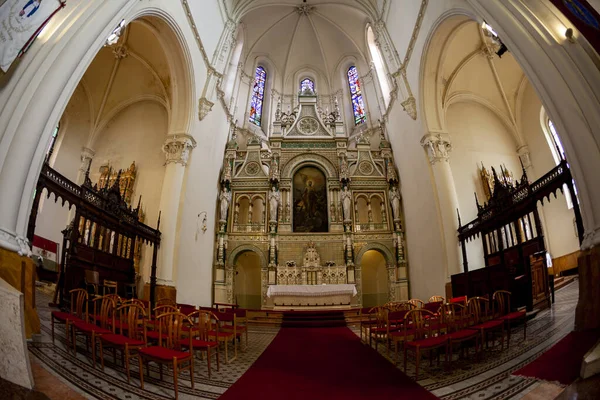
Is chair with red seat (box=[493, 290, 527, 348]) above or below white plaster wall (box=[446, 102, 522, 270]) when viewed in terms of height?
below

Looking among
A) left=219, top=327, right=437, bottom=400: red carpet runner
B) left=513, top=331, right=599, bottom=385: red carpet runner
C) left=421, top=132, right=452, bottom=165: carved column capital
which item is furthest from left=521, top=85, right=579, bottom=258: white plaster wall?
left=219, top=327, right=437, bottom=400: red carpet runner

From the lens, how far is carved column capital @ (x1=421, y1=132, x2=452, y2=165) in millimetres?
11023

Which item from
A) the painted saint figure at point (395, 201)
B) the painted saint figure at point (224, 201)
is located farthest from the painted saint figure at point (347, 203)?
the painted saint figure at point (224, 201)

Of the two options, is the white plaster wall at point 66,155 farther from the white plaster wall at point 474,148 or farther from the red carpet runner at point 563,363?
the white plaster wall at point 474,148

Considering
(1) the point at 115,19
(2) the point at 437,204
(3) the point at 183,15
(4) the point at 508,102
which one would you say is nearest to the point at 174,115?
(3) the point at 183,15

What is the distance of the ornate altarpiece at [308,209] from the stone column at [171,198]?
3388mm

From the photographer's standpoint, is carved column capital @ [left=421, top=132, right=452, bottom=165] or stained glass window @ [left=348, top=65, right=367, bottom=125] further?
stained glass window @ [left=348, top=65, right=367, bottom=125]

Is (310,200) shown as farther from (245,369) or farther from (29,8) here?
(29,8)

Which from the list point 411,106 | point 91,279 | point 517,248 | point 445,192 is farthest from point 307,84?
point 91,279

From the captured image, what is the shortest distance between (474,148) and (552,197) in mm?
3334

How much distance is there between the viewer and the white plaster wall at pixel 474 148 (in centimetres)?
1253

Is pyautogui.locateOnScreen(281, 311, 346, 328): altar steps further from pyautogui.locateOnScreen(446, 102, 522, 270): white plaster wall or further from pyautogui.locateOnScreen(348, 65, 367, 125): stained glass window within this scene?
pyautogui.locateOnScreen(348, 65, 367, 125): stained glass window


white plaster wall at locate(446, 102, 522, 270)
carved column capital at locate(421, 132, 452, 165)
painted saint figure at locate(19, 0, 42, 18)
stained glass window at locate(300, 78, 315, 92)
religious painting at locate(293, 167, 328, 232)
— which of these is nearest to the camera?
painted saint figure at locate(19, 0, 42, 18)

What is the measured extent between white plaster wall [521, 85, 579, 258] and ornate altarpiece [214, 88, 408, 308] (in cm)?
547
